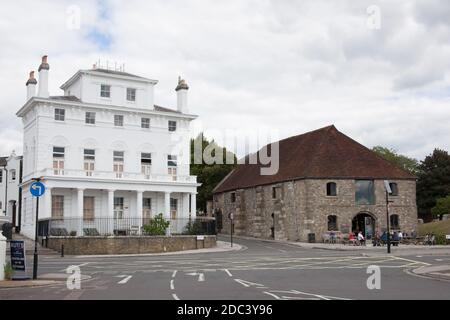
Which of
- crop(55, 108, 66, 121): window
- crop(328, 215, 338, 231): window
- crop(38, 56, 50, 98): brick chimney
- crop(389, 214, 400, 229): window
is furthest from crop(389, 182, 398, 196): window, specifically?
crop(38, 56, 50, 98): brick chimney

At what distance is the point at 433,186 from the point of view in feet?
279

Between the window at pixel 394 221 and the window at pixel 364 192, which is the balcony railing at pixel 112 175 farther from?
the window at pixel 394 221

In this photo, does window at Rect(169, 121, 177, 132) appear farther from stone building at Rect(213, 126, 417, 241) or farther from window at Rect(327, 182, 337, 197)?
window at Rect(327, 182, 337, 197)

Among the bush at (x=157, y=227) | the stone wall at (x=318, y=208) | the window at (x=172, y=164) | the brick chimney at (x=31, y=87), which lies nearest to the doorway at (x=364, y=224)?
the stone wall at (x=318, y=208)

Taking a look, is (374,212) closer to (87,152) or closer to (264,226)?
(264,226)

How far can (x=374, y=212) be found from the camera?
56.0m

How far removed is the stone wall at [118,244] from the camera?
135ft

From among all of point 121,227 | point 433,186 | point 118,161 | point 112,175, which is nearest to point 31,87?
point 118,161

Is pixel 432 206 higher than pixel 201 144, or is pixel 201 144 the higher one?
pixel 201 144

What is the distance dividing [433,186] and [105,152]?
53.0 m

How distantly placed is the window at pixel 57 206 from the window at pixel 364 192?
88.4ft
